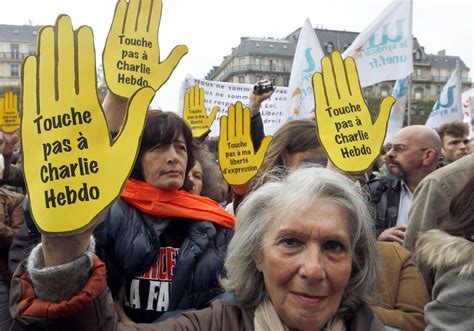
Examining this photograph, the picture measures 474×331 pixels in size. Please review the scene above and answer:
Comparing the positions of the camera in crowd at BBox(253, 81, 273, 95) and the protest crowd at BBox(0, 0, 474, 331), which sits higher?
the camera in crowd at BBox(253, 81, 273, 95)

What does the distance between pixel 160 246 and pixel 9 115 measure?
16.4 feet

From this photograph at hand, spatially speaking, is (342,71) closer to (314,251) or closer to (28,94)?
(314,251)

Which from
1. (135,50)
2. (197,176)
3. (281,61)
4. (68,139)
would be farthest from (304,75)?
(281,61)

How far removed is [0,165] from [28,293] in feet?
10.7

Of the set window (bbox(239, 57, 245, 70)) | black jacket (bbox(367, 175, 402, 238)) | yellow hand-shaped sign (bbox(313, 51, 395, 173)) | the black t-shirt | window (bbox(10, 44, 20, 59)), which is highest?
window (bbox(10, 44, 20, 59))

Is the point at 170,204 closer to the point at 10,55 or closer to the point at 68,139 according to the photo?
the point at 68,139

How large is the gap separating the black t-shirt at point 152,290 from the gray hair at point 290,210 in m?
0.44

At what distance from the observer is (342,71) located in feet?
8.62

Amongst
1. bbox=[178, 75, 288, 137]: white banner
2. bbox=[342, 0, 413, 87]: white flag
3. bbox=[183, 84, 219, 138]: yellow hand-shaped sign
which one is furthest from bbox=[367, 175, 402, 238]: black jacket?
bbox=[178, 75, 288, 137]: white banner

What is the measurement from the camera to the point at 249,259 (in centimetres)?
175

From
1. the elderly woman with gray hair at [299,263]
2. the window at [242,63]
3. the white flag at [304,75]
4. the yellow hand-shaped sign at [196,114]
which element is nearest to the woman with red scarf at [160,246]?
the elderly woman with gray hair at [299,263]

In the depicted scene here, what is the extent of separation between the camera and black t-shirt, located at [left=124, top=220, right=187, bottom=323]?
7.02ft

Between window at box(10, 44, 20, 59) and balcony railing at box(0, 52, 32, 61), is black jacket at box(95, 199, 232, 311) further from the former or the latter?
window at box(10, 44, 20, 59)

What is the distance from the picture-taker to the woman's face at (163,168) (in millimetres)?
2352
